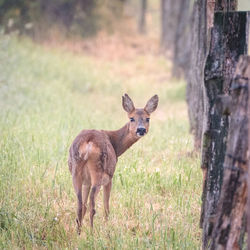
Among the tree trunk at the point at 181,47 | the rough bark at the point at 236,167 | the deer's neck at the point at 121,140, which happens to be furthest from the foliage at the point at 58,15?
the rough bark at the point at 236,167

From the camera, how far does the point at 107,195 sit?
17.7 feet

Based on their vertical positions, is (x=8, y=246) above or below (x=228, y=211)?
below

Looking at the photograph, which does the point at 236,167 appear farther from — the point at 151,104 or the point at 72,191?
the point at 151,104

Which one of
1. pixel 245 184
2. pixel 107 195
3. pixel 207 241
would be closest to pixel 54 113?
pixel 107 195

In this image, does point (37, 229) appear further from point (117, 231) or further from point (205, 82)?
point (205, 82)

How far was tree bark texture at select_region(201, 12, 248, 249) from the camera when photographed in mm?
4160

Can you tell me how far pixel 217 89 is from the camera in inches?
164

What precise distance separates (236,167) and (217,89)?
812 millimetres

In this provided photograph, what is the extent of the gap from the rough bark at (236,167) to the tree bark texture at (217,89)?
46 centimetres

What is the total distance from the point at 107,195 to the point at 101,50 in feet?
50.5

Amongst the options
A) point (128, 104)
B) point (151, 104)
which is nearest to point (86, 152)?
point (128, 104)

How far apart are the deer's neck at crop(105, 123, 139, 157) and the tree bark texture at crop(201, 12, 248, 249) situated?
1.95m

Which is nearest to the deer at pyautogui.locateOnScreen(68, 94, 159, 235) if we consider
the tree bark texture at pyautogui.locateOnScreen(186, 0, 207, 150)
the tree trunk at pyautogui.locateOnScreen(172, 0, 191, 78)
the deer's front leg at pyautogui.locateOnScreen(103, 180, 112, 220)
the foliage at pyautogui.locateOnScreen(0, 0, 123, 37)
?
the deer's front leg at pyautogui.locateOnScreen(103, 180, 112, 220)

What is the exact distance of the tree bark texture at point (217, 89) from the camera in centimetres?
416
